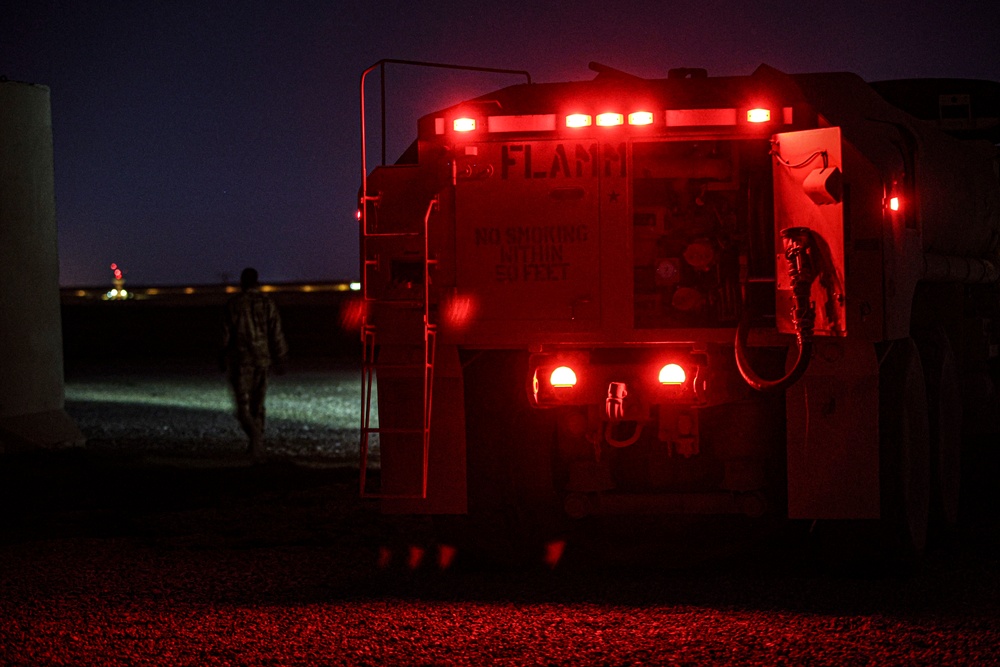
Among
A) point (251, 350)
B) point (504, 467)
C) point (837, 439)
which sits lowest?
point (504, 467)

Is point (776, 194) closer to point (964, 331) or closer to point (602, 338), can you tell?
point (602, 338)

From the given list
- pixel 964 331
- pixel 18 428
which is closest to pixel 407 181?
pixel 964 331

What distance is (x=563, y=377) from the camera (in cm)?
765

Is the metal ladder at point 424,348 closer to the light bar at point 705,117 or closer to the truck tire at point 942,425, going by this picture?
the light bar at point 705,117

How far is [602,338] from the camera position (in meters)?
7.73

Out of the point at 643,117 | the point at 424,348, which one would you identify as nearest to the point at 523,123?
the point at 643,117

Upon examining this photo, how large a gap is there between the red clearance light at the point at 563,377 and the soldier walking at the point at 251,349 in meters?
6.29

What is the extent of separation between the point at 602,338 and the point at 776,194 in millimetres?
1287

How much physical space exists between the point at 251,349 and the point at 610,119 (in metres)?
6.85

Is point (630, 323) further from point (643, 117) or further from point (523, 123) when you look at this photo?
point (523, 123)

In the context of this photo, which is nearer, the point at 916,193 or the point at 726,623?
the point at 726,623

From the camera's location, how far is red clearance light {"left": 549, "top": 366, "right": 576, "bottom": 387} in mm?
7637

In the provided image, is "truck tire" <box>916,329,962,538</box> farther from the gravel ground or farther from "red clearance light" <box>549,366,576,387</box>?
"red clearance light" <box>549,366,576,387</box>

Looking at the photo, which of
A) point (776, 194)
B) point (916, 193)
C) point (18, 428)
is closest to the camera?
point (776, 194)
